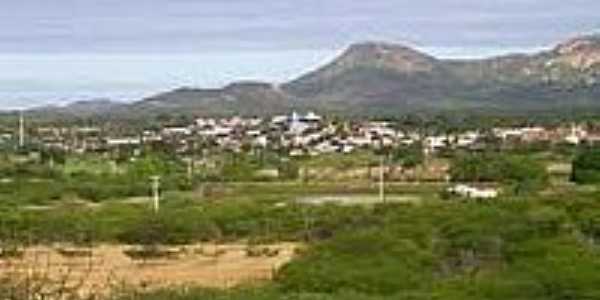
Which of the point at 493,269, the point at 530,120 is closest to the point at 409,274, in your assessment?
the point at 493,269

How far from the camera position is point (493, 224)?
4803 cm

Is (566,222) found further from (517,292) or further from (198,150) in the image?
(198,150)

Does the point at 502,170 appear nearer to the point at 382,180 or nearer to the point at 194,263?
the point at 382,180

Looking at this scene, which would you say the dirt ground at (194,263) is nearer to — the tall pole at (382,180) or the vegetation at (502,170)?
the tall pole at (382,180)

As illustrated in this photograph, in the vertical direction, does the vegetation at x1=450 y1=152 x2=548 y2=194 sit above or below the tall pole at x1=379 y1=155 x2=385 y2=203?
above

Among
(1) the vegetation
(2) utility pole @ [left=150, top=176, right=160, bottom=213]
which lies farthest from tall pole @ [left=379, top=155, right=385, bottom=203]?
(2) utility pole @ [left=150, top=176, right=160, bottom=213]

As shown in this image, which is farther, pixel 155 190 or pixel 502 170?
pixel 502 170

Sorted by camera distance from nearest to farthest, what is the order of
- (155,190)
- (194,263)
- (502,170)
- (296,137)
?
(194,263) → (155,190) → (502,170) → (296,137)

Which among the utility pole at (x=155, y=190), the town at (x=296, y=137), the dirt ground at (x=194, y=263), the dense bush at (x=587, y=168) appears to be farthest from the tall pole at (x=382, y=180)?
the dirt ground at (x=194, y=263)

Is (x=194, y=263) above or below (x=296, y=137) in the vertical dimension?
below

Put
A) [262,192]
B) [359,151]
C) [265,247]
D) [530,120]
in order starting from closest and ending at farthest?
[265,247], [262,192], [359,151], [530,120]

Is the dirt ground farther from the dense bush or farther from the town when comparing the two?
the town

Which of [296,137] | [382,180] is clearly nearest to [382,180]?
[382,180]

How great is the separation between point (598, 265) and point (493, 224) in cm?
1367
